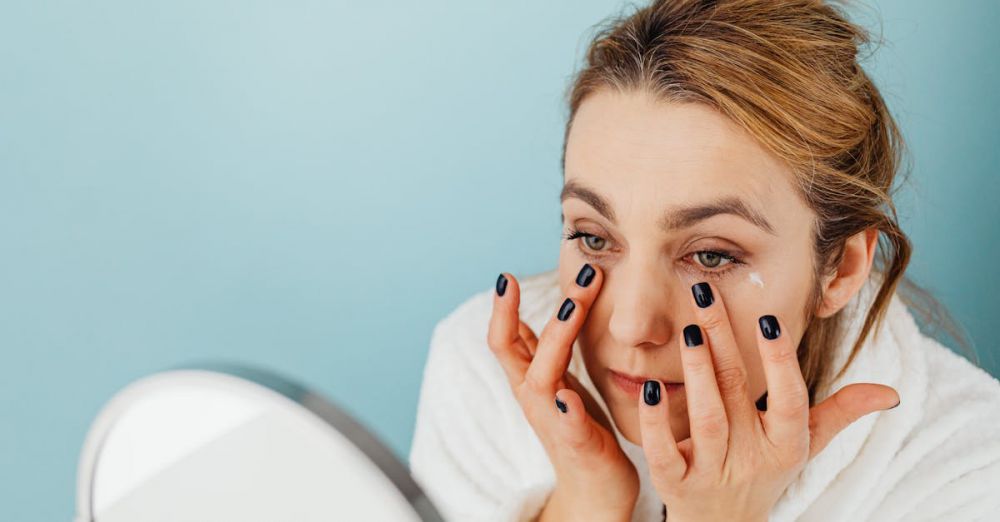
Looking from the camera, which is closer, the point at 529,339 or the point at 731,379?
the point at 731,379

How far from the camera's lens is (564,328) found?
0.92 meters

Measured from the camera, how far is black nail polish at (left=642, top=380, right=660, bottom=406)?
0.82 metres

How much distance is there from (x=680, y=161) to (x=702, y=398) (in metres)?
0.22

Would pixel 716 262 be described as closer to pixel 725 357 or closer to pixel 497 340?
pixel 725 357

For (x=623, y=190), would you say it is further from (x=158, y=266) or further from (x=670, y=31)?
(x=158, y=266)

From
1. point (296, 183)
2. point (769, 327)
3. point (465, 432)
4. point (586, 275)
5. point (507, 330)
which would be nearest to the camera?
point (769, 327)

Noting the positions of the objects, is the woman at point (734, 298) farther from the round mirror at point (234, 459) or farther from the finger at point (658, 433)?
the round mirror at point (234, 459)

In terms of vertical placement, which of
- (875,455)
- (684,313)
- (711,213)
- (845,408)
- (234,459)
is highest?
(234,459)

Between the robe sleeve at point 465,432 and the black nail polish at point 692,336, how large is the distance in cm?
49

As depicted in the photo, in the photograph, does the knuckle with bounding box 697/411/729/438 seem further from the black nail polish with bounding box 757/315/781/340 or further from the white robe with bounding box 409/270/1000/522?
the white robe with bounding box 409/270/1000/522

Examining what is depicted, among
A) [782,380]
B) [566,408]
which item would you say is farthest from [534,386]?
[782,380]

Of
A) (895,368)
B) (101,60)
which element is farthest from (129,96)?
(895,368)

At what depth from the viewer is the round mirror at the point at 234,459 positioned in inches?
11.1

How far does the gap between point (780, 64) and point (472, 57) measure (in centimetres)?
78
